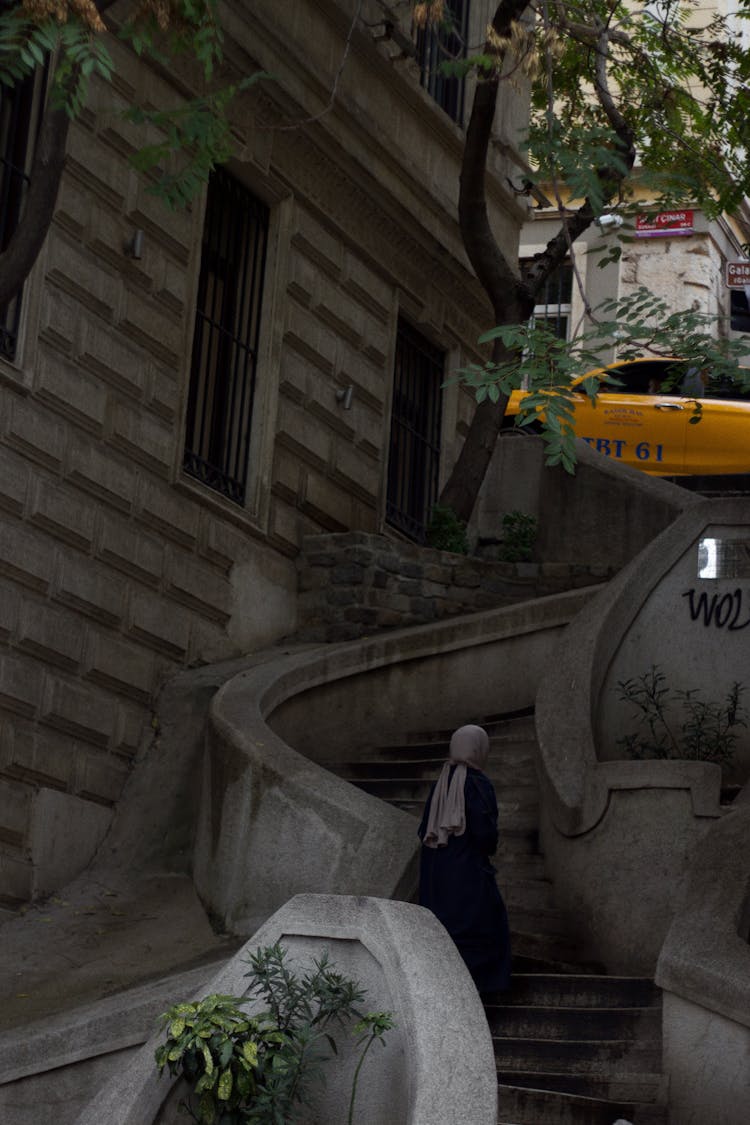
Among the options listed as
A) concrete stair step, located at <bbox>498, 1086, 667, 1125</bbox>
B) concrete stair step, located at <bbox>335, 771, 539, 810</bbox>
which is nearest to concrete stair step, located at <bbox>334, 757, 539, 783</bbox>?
concrete stair step, located at <bbox>335, 771, 539, 810</bbox>

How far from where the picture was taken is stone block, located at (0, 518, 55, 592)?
1164cm

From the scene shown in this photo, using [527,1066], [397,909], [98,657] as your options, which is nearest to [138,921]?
[98,657]

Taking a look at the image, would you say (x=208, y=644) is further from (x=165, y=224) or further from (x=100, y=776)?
(x=165, y=224)

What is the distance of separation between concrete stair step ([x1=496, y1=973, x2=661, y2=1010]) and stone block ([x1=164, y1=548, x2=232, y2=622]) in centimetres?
514

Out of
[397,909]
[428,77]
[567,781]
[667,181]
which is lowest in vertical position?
[397,909]

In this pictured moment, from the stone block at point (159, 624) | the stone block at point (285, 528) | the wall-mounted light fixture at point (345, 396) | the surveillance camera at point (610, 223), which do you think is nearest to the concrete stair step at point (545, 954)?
the stone block at point (159, 624)

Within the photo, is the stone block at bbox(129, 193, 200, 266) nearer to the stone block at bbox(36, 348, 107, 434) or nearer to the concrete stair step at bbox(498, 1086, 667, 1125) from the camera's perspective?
the stone block at bbox(36, 348, 107, 434)

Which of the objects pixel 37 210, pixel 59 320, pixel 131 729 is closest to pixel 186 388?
pixel 59 320

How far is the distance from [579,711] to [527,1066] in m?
3.48

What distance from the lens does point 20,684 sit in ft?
38.2

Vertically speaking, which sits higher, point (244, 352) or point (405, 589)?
point (244, 352)

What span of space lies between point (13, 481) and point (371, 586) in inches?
158

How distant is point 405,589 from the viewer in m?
15.3

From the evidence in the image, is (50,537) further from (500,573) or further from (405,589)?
(500,573)
